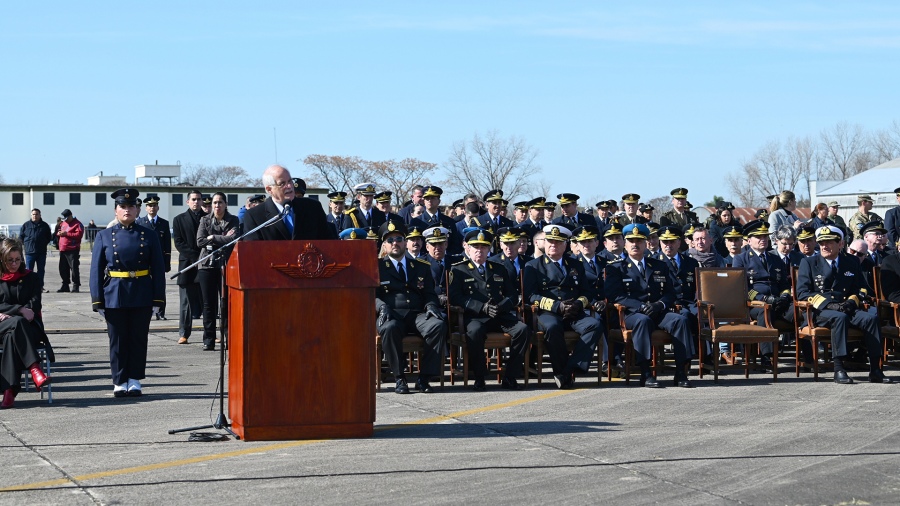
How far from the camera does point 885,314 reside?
1242 centimetres

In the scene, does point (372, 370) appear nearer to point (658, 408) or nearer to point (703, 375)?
point (658, 408)

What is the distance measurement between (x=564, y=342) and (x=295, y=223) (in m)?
3.66

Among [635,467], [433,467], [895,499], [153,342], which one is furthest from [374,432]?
[153,342]

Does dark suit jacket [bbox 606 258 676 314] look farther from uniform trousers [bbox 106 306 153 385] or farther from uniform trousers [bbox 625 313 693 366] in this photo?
uniform trousers [bbox 106 306 153 385]

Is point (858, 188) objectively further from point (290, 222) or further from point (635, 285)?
point (290, 222)

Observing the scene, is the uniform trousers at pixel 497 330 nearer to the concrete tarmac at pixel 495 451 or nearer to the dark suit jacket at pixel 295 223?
the concrete tarmac at pixel 495 451

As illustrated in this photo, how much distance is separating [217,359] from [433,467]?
683 centimetres

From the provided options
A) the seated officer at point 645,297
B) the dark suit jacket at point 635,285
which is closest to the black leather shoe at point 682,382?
the seated officer at point 645,297

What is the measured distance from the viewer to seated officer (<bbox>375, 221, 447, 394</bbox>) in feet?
35.2

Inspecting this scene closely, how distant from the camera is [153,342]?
602 inches

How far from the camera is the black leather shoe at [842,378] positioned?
11.4 m

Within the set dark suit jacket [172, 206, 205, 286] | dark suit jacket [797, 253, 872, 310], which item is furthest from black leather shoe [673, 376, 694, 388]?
dark suit jacket [172, 206, 205, 286]

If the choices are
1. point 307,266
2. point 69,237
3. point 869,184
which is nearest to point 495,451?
point 307,266

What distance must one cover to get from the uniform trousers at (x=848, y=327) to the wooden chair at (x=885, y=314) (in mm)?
401
